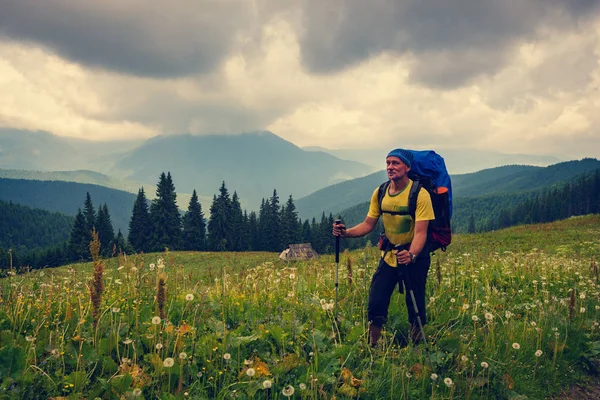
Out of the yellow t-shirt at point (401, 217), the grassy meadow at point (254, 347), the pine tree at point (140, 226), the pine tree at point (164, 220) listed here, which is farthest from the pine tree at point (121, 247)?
the pine tree at point (164, 220)

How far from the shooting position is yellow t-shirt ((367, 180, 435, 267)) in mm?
4684

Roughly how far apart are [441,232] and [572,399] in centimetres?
250

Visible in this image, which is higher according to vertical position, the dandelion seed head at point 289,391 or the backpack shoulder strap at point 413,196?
the backpack shoulder strap at point 413,196

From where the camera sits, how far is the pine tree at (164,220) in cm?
6031

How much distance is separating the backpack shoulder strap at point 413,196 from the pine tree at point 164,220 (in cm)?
5979

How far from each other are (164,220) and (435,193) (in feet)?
201

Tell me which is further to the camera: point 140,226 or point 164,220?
point 140,226

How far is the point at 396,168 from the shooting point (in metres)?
4.84

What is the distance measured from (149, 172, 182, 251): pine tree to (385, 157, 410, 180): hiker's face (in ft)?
196

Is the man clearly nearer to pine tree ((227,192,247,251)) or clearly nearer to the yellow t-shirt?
the yellow t-shirt

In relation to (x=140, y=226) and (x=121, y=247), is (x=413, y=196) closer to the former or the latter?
(x=121, y=247)

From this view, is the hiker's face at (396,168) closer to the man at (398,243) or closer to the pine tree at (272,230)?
the man at (398,243)

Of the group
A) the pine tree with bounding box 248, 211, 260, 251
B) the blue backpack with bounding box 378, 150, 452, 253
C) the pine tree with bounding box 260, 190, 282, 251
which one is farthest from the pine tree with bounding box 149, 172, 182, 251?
the blue backpack with bounding box 378, 150, 452, 253

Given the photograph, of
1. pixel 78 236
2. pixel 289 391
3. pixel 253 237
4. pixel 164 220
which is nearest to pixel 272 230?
pixel 253 237
